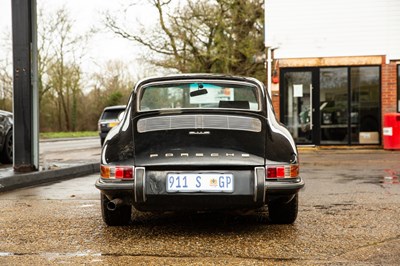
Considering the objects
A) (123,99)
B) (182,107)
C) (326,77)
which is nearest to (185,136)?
(182,107)

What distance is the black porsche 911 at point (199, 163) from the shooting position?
173 inches

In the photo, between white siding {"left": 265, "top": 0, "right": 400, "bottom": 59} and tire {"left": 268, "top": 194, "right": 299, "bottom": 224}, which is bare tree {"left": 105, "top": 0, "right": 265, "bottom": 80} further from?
tire {"left": 268, "top": 194, "right": 299, "bottom": 224}

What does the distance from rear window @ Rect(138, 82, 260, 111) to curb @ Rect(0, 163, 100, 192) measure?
152 inches

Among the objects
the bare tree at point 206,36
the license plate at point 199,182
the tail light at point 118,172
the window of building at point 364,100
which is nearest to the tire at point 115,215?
the tail light at point 118,172

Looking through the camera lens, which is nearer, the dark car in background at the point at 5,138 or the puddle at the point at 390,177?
the puddle at the point at 390,177

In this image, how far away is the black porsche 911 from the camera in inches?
173

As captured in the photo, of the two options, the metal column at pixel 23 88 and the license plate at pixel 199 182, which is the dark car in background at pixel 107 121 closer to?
the metal column at pixel 23 88

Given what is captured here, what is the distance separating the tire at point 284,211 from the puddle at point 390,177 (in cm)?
379

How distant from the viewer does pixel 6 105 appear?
127ft

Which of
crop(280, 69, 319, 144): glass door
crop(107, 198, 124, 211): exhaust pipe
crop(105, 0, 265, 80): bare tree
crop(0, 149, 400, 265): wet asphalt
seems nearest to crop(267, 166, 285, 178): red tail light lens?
crop(0, 149, 400, 265): wet asphalt

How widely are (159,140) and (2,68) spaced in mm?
34814

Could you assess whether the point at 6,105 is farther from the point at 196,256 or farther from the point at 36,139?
the point at 196,256

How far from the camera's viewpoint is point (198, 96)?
5363 mm

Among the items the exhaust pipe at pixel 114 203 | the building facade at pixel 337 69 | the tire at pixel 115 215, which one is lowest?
the tire at pixel 115 215
